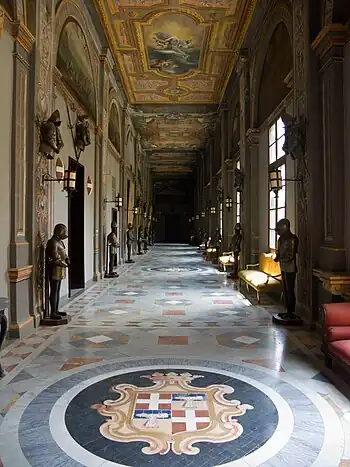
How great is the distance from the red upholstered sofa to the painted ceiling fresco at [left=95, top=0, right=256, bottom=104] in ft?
25.7

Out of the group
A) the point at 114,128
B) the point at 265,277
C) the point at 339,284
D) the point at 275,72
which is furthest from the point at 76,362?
the point at 114,128

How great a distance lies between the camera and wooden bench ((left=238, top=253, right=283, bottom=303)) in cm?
798

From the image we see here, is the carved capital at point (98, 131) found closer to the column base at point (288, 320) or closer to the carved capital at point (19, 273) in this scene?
the carved capital at point (19, 273)

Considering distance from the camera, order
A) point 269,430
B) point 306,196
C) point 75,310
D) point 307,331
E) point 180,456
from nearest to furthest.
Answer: point 180,456, point 269,430, point 307,331, point 306,196, point 75,310

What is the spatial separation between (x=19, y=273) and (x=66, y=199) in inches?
129

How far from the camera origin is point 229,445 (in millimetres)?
2775

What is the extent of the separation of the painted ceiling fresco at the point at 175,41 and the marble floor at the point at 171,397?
754 centimetres

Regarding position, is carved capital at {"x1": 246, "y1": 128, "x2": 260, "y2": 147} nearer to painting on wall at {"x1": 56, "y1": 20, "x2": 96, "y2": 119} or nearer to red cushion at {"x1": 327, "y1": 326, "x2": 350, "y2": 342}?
painting on wall at {"x1": 56, "y1": 20, "x2": 96, "y2": 119}

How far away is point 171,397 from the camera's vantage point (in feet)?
11.7

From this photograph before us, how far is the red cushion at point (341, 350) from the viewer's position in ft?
12.3

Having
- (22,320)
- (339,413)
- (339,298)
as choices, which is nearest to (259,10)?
(339,298)

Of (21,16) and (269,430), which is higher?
(21,16)

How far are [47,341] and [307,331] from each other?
362 centimetres

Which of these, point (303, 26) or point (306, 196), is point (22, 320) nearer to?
point (306, 196)
